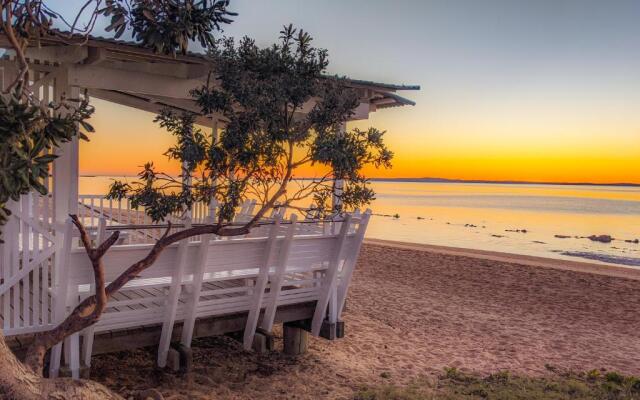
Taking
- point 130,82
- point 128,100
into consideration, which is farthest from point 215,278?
point 128,100

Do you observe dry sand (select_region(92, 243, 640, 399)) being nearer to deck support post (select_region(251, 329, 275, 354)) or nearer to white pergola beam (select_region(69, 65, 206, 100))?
deck support post (select_region(251, 329, 275, 354))

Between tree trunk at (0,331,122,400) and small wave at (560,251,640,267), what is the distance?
23.4m

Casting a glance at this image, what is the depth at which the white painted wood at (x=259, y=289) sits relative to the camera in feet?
16.9

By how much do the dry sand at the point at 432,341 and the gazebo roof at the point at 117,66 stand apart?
3.07 meters

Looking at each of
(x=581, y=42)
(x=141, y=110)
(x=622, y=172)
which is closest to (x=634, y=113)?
(x=581, y=42)

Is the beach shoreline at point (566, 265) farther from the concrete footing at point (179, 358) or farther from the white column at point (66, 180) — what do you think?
the white column at point (66, 180)

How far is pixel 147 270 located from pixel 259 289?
47.3 inches

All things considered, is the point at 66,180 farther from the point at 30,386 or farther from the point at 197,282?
the point at 30,386

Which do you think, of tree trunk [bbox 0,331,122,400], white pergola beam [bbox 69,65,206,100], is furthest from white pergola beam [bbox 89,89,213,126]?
tree trunk [bbox 0,331,122,400]

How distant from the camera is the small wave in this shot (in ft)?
72.2

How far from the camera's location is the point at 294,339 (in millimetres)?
6156

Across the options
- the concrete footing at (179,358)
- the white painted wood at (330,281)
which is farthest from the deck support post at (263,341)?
the concrete footing at (179,358)

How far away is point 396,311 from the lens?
8969 mm

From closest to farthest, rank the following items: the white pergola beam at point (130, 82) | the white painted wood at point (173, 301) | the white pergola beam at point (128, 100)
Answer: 1. the white painted wood at point (173, 301)
2. the white pergola beam at point (130, 82)
3. the white pergola beam at point (128, 100)
